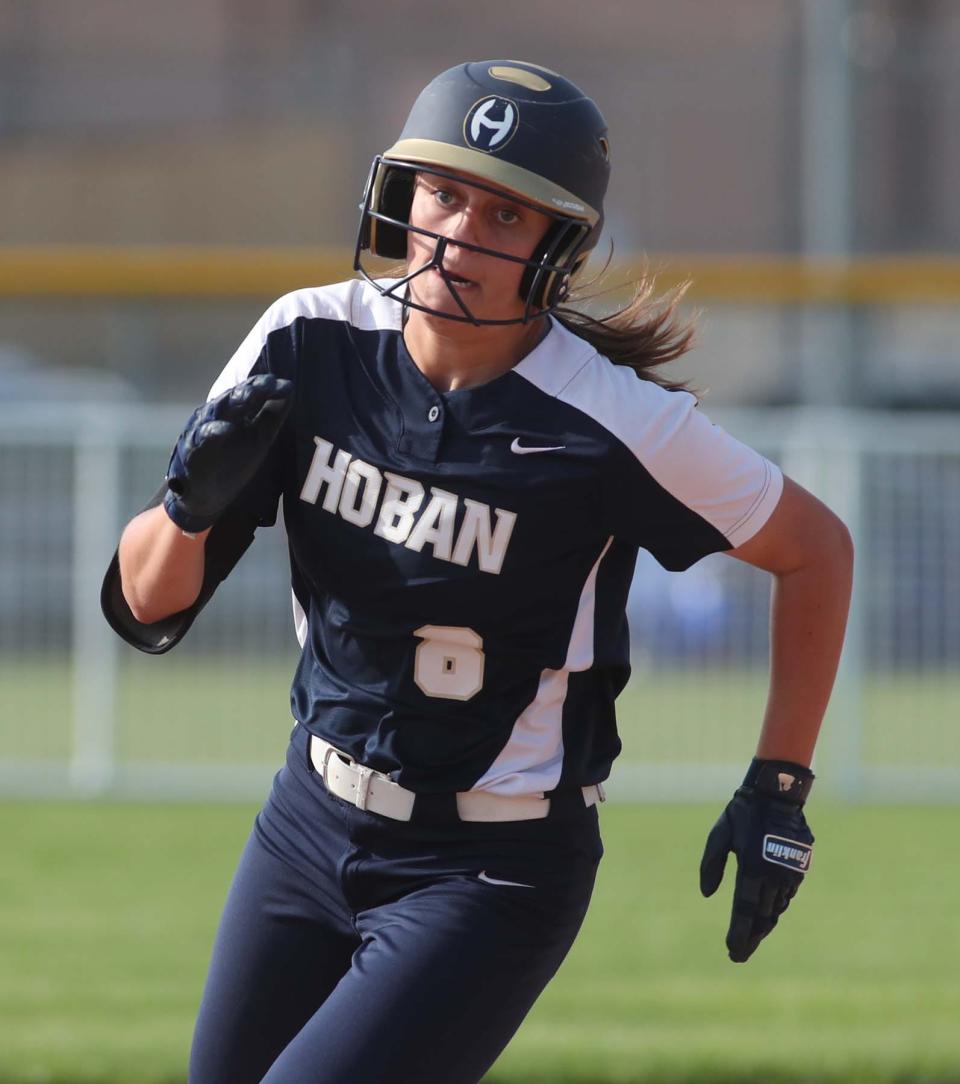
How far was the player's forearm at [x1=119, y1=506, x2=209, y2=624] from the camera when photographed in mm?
2938

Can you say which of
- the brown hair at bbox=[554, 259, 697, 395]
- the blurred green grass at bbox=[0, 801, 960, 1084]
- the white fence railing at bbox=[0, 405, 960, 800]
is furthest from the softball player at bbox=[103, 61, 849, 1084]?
the white fence railing at bbox=[0, 405, 960, 800]

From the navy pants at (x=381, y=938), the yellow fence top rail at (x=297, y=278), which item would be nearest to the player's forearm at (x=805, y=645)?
the navy pants at (x=381, y=938)

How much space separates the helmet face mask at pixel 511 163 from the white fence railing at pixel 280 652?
6.42 m

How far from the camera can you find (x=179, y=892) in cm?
706

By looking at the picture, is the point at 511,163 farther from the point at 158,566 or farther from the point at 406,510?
the point at 158,566

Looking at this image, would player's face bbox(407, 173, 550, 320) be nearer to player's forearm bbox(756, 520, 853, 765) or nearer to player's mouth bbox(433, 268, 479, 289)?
player's mouth bbox(433, 268, 479, 289)

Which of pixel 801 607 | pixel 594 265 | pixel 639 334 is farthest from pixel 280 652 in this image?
pixel 801 607

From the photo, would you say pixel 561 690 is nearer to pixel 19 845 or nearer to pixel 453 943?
pixel 453 943

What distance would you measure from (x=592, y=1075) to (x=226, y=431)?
267 cm

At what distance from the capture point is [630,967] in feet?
19.8

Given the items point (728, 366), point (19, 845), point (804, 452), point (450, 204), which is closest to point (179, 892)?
point (19, 845)

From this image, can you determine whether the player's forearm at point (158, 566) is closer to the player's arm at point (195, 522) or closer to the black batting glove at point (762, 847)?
the player's arm at point (195, 522)

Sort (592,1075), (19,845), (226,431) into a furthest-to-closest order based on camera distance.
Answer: (19,845) → (592,1075) → (226,431)

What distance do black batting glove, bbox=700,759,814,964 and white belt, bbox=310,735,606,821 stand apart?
0.34 m
